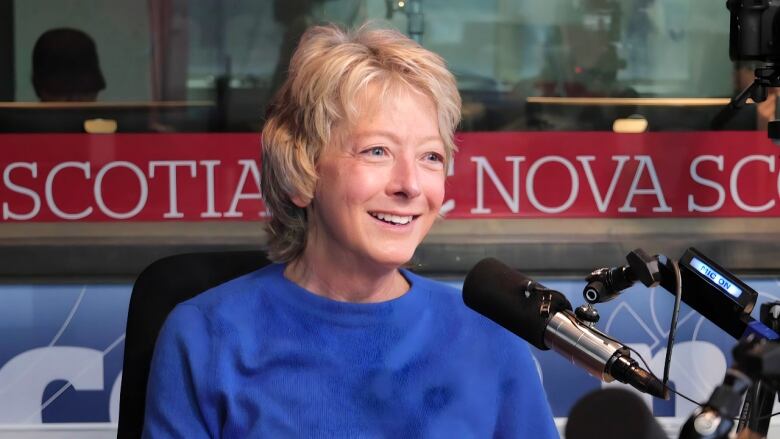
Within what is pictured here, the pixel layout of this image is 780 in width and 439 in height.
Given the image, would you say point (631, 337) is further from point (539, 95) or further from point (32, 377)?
point (32, 377)

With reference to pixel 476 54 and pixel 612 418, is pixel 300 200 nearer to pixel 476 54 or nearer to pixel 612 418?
pixel 612 418

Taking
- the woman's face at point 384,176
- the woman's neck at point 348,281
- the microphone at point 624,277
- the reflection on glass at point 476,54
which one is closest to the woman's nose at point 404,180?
the woman's face at point 384,176

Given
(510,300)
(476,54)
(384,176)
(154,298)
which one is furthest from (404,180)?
(476,54)

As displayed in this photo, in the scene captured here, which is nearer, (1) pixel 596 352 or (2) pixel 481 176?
(1) pixel 596 352

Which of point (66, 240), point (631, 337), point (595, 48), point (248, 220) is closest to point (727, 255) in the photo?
point (631, 337)

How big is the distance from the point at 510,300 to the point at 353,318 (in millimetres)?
460

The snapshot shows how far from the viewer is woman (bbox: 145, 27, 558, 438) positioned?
1.52 meters

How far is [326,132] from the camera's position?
62.1 inches

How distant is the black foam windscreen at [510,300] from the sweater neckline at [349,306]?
0.34m

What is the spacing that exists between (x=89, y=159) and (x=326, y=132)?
5.29ft

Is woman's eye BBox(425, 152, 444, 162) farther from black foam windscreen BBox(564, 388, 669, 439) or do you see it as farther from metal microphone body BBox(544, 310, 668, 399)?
black foam windscreen BBox(564, 388, 669, 439)

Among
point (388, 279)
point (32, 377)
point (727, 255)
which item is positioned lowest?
point (32, 377)

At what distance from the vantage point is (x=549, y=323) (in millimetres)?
1098

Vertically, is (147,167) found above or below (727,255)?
above
